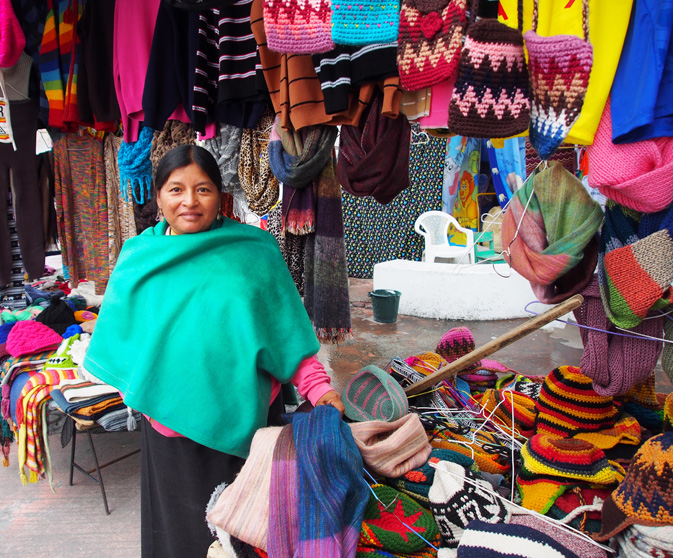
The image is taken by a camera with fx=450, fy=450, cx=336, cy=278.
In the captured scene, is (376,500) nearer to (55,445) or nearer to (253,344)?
(253,344)

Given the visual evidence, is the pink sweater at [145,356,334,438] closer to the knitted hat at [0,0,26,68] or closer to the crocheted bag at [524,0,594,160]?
the crocheted bag at [524,0,594,160]

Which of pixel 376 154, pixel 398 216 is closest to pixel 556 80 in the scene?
pixel 376 154

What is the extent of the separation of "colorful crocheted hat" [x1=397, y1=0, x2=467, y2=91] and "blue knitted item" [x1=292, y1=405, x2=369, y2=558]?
1.09 m

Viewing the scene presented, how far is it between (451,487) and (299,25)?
1.59 metres

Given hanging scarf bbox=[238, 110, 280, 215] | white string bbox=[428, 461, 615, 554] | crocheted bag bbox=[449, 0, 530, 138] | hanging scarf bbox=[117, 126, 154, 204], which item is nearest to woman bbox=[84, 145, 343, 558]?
white string bbox=[428, 461, 615, 554]

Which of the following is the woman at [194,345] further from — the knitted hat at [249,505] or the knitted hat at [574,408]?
the knitted hat at [574,408]

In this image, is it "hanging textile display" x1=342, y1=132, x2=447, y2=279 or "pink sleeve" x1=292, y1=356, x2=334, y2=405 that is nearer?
"pink sleeve" x1=292, y1=356, x2=334, y2=405

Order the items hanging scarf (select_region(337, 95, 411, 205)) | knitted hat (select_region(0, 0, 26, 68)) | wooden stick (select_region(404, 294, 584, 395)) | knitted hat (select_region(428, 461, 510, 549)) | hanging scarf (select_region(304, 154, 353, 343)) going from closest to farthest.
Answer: knitted hat (select_region(428, 461, 510, 549)), wooden stick (select_region(404, 294, 584, 395)), hanging scarf (select_region(337, 95, 411, 205)), hanging scarf (select_region(304, 154, 353, 343)), knitted hat (select_region(0, 0, 26, 68))

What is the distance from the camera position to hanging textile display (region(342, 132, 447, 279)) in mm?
6898

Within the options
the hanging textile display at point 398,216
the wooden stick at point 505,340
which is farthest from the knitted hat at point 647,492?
the hanging textile display at point 398,216

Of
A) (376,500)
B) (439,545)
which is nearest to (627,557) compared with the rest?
(439,545)

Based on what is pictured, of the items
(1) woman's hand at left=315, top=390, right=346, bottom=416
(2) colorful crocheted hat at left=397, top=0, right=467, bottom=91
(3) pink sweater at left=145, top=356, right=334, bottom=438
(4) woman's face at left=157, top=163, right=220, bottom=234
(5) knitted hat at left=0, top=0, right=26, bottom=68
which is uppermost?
(5) knitted hat at left=0, top=0, right=26, bottom=68

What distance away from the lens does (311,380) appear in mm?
1697

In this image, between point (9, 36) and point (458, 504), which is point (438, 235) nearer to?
point (9, 36)
